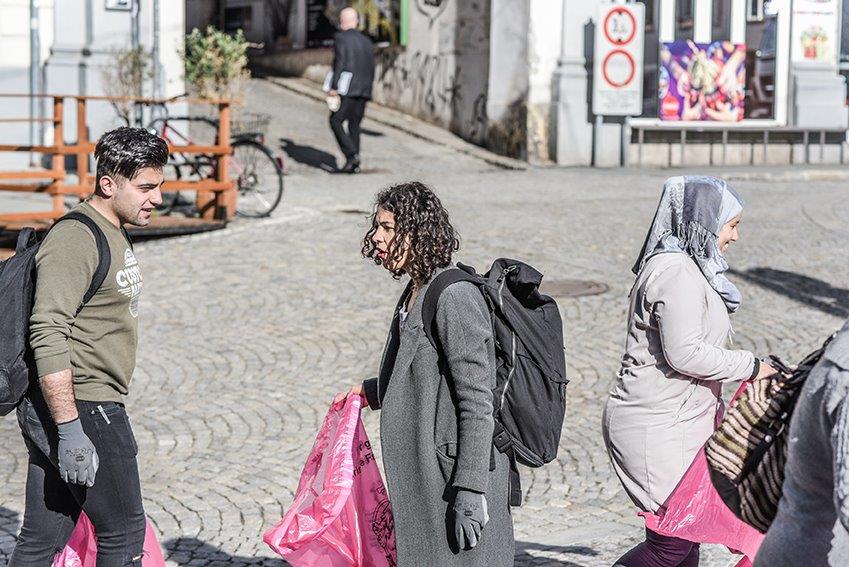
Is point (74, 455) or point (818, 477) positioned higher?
point (818, 477)

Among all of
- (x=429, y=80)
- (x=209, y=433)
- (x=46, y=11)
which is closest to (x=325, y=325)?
(x=209, y=433)

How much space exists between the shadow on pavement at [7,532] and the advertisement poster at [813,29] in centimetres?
1726

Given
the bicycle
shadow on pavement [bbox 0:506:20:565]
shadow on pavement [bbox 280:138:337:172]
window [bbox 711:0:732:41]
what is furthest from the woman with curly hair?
window [bbox 711:0:732:41]

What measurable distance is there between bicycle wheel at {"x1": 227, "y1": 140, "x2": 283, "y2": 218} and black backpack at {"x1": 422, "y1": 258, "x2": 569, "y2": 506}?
966 centimetres

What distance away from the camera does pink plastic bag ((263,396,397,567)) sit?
13.0 feet

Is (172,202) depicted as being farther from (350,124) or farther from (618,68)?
(618,68)

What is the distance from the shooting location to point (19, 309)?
11.9 feet

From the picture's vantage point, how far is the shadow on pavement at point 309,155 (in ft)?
59.8

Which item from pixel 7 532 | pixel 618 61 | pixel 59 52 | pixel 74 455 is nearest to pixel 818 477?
pixel 74 455

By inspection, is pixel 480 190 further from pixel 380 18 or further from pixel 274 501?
pixel 274 501

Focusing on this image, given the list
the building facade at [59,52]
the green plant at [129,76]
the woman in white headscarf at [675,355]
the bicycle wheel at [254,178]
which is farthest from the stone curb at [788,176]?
the woman in white headscarf at [675,355]

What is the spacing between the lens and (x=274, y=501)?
5848 millimetres

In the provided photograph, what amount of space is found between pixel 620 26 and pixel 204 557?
593 inches

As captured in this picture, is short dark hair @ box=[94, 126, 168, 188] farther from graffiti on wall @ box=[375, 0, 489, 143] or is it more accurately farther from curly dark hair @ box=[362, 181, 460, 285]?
graffiti on wall @ box=[375, 0, 489, 143]
